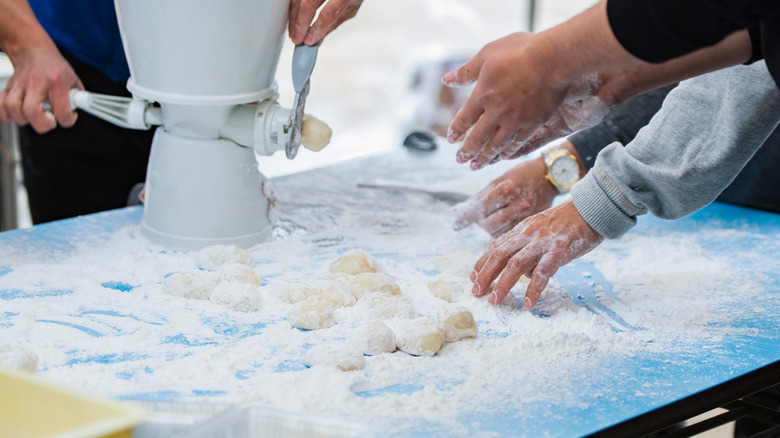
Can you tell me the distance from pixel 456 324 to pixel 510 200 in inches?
21.3

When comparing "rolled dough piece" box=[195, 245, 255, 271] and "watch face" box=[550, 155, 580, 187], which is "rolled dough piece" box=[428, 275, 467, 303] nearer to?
"rolled dough piece" box=[195, 245, 255, 271]

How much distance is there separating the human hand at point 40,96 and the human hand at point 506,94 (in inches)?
28.9

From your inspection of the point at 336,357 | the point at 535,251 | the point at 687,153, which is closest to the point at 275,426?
the point at 336,357

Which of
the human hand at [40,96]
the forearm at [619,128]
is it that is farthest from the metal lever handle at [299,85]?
the forearm at [619,128]

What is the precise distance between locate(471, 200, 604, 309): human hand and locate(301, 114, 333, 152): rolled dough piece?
0.33 metres

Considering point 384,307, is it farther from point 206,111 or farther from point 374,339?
point 206,111

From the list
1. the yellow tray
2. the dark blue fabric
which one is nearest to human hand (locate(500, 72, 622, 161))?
the yellow tray

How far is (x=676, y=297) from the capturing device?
117 cm

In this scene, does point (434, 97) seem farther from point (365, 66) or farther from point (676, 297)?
point (676, 297)

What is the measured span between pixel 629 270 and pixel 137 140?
1.18 m

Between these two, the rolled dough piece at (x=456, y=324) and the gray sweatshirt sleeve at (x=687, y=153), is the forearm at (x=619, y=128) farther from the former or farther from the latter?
the rolled dough piece at (x=456, y=324)

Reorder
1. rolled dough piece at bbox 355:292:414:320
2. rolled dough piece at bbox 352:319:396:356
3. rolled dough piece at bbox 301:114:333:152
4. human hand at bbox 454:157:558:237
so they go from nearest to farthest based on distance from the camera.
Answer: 1. rolled dough piece at bbox 352:319:396:356
2. rolled dough piece at bbox 355:292:414:320
3. rolled dough piece at bbox 301:114:333:152
4. human hand at bbox 454:157:558:237

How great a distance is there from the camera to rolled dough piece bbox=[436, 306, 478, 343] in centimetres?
98

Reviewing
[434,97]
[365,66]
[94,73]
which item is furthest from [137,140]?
[365,66]
